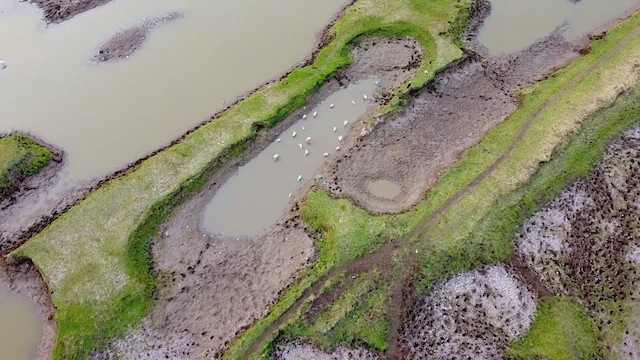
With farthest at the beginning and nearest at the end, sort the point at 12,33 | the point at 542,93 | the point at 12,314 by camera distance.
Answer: the point at 12,33 → the point at 542,93 → the point at 12,314

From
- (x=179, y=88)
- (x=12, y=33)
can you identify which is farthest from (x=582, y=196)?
(x=12, y=33)

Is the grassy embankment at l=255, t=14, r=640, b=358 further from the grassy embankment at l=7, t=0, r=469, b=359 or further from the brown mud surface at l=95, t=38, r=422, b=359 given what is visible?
the grassy embankment at l=7, t=0, r=469, b=359

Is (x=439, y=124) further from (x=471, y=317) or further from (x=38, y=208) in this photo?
(x=38, y=208)

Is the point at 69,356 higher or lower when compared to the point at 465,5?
lower

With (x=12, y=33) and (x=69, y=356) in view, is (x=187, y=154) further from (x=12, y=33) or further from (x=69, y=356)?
(x=12, y=33)

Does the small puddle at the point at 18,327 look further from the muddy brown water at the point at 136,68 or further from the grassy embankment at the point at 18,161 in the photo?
the muddy brown water at the point at 136,68

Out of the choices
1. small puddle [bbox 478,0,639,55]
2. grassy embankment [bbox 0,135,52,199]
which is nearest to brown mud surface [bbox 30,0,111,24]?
grassy embankment [bbox 0,135,52,199]
